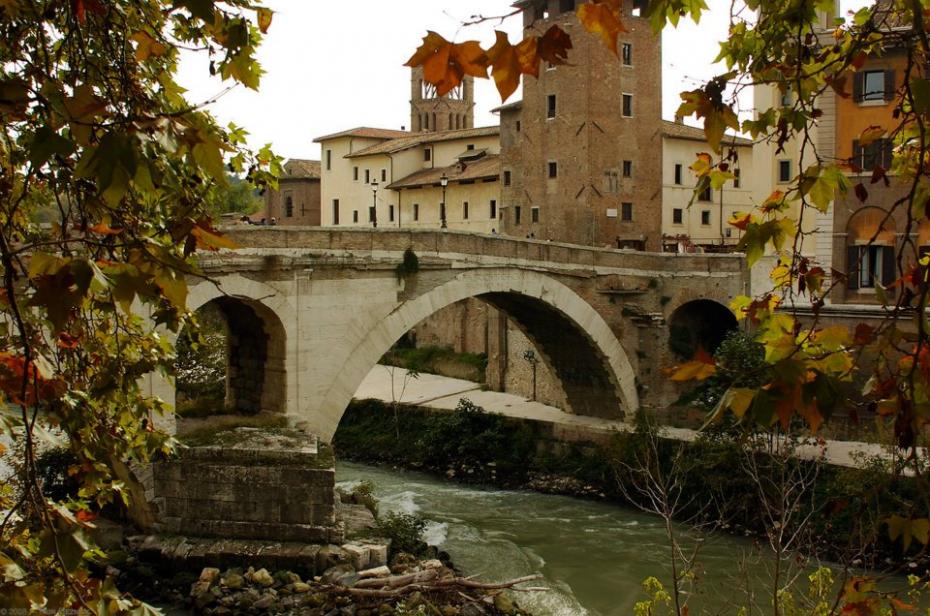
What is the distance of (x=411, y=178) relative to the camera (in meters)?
35.8

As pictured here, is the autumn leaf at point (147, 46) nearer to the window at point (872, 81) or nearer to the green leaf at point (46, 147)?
the green leaf at point (46, 147)

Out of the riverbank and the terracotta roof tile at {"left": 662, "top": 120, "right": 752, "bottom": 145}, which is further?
the terracotta roof tile at {"left": 662, "top": 120, "right": 752, "bottom": 145}

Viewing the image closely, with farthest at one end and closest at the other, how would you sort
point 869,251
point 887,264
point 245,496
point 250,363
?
point 887,264
point 869,251
point 250,363
point 245,496

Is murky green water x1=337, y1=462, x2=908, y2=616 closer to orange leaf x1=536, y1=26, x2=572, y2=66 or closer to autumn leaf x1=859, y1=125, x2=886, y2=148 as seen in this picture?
autumn leaf x1=859, y1=125, x2=886, y2=148

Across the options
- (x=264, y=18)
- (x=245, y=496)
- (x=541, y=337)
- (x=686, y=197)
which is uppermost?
(x=686, y=197)

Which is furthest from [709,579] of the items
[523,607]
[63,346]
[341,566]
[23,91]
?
[23,91]

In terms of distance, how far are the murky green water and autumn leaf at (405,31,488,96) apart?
9.62 m

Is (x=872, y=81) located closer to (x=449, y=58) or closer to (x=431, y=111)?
(x=449, y=58)

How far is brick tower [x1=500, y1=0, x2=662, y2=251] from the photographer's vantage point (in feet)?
75.0

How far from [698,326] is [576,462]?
14.7 feet

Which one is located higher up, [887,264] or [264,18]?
[264,18]

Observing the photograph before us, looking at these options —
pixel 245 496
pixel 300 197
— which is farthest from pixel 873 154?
pixel 300 197

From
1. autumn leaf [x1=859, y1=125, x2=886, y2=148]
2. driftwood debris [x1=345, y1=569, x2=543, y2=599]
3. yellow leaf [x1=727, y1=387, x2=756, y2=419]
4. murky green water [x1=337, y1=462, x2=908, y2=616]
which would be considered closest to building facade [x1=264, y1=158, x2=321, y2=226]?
murky green water [x1=337, y1=462, x2=908, y2=616]

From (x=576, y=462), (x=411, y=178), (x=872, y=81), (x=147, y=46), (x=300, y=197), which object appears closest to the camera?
(x=147, y=46)
